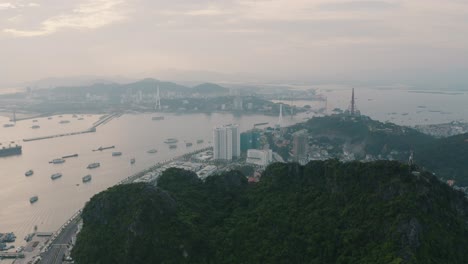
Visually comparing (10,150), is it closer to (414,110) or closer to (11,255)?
(11,255)

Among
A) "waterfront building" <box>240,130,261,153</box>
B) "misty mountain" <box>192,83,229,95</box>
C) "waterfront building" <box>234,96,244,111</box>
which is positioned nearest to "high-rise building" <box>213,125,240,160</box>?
"waterfront building" <box>240,130,261,153</box>

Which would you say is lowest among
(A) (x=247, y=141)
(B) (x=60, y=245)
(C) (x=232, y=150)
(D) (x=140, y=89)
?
(B) (x=60, y=245)

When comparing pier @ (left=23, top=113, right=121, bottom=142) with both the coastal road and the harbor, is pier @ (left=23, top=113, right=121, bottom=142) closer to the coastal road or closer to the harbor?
the harbor

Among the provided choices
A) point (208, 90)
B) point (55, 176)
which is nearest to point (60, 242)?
point (55, 176)

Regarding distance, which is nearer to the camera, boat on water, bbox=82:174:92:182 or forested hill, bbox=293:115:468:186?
forested hill, bbox=293:115:468:186

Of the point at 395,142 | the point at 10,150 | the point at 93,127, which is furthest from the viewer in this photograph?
the point at 93,127

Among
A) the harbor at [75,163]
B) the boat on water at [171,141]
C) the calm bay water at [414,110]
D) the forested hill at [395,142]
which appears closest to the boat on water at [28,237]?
the harbor at [75,163]

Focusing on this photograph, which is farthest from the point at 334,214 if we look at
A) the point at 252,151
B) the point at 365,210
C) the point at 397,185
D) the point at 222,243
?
the point at 252,151
